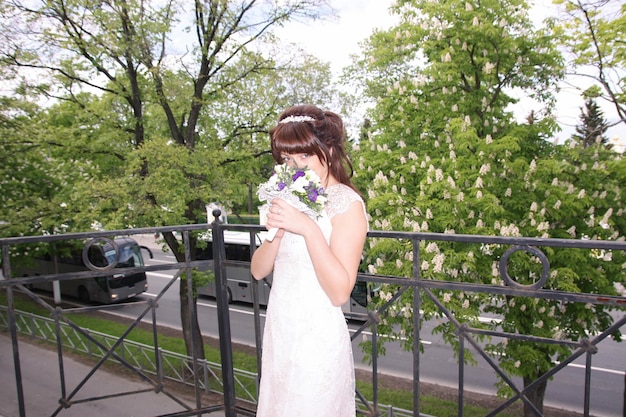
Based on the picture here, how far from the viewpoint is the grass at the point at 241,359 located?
9.76 metres

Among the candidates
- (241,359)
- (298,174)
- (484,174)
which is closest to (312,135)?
(298,174)

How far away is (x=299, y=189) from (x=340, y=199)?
235mm

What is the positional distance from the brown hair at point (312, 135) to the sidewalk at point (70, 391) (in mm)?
Answer: 7189

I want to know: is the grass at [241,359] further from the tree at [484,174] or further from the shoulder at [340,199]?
the shoulder at [340,199]

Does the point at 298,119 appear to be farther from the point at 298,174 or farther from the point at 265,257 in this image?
the point at 265,257

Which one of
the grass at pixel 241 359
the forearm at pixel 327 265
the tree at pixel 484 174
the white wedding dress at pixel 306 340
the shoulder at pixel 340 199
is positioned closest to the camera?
the forearm at pixel 327 265

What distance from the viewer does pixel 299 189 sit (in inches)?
61.9

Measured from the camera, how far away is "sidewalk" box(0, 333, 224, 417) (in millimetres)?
8242

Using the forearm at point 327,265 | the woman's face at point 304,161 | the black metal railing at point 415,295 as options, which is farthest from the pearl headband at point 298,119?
the black metal railing at point 415,295

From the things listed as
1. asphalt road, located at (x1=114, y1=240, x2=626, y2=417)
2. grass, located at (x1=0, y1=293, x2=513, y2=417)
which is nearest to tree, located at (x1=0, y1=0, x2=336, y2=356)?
grass, located at (x1=0, y1=293, x2=513, y2=417)

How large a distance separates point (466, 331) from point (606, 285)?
6.87 metres

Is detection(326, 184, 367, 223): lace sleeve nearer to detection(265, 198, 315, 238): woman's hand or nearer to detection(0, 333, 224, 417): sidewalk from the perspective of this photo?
detection(265, 198, 315, 238): woman's hand

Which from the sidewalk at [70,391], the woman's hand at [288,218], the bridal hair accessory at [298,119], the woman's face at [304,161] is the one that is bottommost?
the sidewalk at [70,391]

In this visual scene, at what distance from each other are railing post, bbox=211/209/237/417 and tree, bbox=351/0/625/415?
14.3 ft
